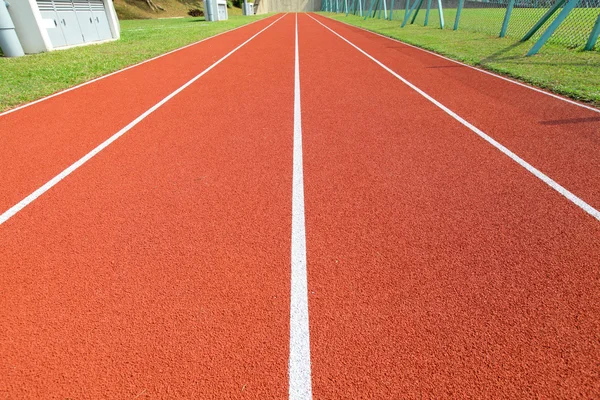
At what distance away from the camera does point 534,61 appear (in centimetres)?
982

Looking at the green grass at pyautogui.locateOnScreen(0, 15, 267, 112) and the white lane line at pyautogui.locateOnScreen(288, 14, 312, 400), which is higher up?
the green grass at pyautogui.locateOnScreen(0, 15, 267, 112)

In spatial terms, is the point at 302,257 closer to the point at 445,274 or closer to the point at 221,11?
the point at 445,274

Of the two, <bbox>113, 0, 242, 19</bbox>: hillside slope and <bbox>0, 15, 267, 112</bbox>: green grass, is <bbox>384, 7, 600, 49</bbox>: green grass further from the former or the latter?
<bbox>113, 0, 242, 19</bbox>: hillside slope

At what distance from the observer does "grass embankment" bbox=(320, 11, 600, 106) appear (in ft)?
24.1

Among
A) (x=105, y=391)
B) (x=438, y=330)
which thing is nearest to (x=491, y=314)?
(x=438, y=330)

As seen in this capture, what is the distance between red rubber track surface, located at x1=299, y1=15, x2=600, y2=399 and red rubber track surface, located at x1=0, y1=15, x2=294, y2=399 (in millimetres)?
403

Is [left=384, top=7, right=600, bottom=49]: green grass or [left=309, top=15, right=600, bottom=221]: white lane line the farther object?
[left=384, top=7, right=600, bottom=49]: green grass

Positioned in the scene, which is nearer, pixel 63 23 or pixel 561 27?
pixel 561 27

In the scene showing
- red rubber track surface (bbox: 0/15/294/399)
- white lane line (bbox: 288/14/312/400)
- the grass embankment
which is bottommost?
white lane line (bbox: 288/14/312/400)

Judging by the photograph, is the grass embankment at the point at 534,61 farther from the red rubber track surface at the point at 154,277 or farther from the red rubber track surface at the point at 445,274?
the red rubber track surface at the point at 154,277

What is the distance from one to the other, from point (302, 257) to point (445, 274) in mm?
1172

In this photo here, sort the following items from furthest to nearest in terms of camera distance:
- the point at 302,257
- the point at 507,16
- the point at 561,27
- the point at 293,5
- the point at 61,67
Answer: the point at 293,5 < the point at 507,16 < the point at 561,27 < the point at 61,67 < the point at 302,257

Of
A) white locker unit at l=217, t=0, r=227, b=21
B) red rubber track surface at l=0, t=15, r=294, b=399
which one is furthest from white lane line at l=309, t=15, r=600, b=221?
white locker unit at l=217, t=0, r=227, b=21

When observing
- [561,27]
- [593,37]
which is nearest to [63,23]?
[593,37]
